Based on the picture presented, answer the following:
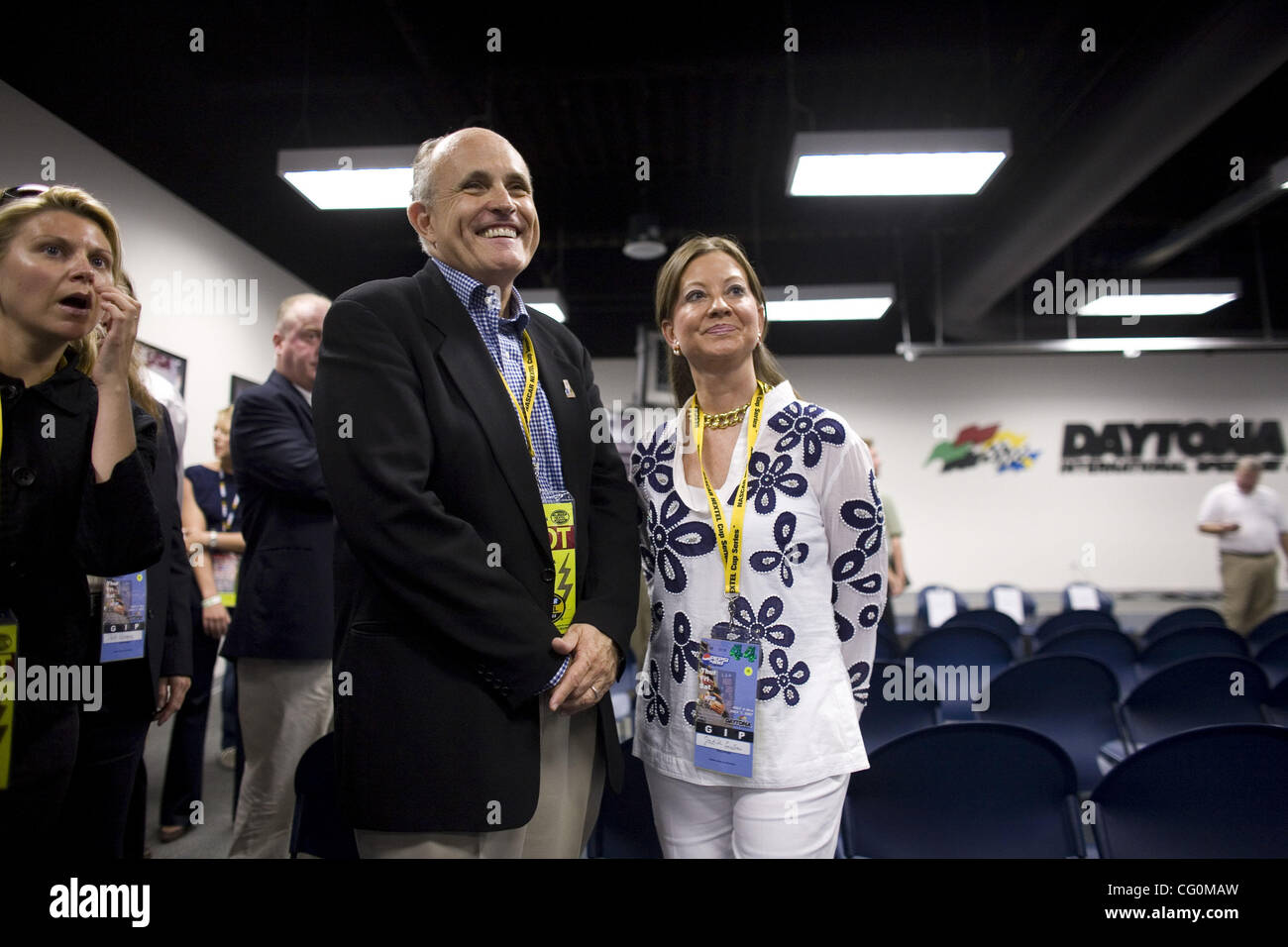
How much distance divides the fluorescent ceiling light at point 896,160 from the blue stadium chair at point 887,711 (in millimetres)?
2508

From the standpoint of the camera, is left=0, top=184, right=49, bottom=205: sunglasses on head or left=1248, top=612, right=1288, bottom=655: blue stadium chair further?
left=1248, top=612, right=1288, bottom=655: blue stadium chair

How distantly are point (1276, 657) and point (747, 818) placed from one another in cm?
351

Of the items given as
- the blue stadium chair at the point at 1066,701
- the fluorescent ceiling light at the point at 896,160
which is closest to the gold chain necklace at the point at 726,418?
the blue stadium chair at the point at 1066,701

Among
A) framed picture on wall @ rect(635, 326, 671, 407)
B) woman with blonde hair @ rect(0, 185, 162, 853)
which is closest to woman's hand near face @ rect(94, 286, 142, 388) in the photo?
woman with blonde hair @ rect(0, 185, 162, 853)

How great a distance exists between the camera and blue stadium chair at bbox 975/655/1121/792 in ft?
8.16

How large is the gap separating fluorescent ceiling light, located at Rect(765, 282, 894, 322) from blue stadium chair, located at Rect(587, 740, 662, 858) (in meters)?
4.25

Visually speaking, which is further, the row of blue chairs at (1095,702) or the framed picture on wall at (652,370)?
the framed picture on wall at (652,370)

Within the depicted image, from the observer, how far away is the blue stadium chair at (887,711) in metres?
2.43

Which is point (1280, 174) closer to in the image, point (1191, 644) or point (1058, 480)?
point (1191, 644)

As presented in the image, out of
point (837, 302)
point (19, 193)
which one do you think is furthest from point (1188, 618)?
point (19, 193)

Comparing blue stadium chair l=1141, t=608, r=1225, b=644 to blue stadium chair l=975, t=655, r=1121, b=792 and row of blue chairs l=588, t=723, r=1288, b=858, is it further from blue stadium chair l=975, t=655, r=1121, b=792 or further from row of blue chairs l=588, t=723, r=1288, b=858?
row of blue chairs l=588, t=723, r=1288, b=858

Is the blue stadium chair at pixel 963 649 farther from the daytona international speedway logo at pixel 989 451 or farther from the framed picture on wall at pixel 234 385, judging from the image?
the daytona international speedway logo at pixel 989 451

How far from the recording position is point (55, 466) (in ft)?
3.69
